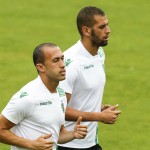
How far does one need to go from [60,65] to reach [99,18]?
4.19ft

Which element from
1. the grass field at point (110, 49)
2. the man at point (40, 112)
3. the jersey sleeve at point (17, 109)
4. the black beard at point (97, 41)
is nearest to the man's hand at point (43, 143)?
the man at point (40, 112)

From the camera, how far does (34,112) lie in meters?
8.80

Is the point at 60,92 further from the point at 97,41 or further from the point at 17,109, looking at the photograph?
the point at 97,41

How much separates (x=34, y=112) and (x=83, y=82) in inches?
47.5

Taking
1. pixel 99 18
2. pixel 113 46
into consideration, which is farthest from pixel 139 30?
pixel 99 18

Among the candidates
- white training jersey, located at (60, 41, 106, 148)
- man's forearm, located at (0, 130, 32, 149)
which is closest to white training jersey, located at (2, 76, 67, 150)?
man's forearm, located at (0, 130, 32, 149)

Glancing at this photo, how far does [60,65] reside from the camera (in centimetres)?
898

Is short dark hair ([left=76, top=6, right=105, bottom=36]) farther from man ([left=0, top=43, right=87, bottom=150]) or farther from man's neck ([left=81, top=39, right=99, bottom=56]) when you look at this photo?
man ([left=0, top=43, right=87, bottom=150])

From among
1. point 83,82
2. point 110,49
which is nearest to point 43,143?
point 83,82

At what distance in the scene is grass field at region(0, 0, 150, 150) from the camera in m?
14.8

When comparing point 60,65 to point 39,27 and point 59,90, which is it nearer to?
point 59,90

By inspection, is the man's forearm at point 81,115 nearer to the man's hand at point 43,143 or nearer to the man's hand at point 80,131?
the man's hand at point 80,131

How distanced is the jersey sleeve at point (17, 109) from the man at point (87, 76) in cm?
102

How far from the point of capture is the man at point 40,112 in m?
8.71
